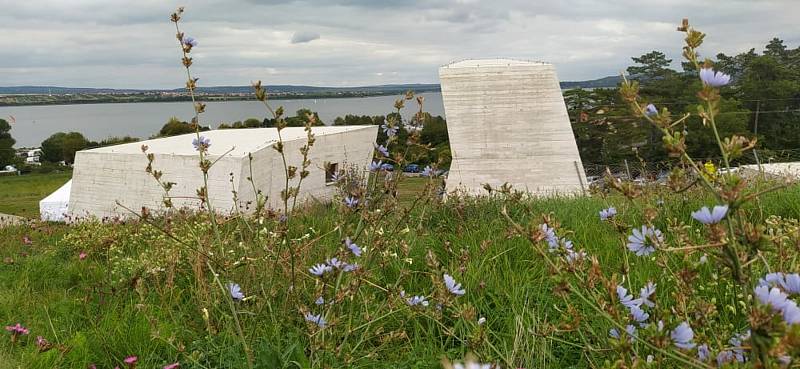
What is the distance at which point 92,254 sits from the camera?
196 inches

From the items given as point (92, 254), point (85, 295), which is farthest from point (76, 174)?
point (85, 295)

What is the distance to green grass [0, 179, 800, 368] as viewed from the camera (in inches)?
85.6

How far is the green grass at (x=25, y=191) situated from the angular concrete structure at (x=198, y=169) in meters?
14.3

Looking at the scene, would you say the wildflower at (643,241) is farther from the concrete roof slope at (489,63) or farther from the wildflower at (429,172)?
the concrete roof slope at (489,63)

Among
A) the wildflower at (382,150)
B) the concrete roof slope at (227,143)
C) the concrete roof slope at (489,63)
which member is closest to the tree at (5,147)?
the concrete roof slope at (227,143)

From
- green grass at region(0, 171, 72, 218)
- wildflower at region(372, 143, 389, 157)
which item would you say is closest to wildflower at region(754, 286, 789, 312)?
wildflower at region(372, 143, 389, 157)

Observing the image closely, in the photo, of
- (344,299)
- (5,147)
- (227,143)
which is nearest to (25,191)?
(5,147)

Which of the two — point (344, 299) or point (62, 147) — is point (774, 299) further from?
point (62, 147)

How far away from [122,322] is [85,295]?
91cm

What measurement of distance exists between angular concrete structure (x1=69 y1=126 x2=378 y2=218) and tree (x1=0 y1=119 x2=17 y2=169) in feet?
188

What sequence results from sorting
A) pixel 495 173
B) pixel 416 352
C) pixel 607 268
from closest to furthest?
pixel 416 352 → pixel 607 268 → pixel 495 173

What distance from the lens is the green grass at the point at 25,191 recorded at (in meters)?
35.9

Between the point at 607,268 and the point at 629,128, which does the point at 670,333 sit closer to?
the point at 607,268

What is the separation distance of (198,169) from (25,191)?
120ft
